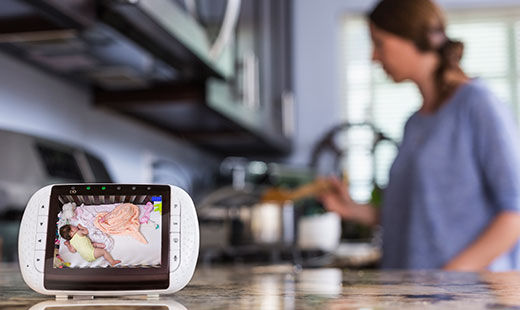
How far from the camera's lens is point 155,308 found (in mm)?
496

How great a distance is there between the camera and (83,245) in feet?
1.85

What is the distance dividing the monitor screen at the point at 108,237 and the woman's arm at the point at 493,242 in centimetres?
93

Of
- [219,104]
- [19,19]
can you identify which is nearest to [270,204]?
[219,104]

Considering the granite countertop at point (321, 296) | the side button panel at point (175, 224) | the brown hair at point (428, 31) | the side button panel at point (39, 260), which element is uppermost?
the brown hair at point (428, 31)

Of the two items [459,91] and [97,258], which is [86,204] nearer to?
[97,258]

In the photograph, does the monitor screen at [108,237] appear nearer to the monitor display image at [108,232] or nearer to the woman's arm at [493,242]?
the monitor display image at [108,232]

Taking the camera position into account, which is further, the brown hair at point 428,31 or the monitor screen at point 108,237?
the brown hair at point 428,31

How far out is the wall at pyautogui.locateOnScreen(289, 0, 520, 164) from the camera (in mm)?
3613

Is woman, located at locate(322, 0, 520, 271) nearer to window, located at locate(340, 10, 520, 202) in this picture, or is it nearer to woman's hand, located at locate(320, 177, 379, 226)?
woman's hand, located at locate(320, 177, 379, 226)

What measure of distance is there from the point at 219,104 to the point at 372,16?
462mm

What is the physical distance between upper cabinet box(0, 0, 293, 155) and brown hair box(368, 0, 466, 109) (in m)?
0.40

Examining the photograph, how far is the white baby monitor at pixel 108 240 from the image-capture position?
1.82 feet

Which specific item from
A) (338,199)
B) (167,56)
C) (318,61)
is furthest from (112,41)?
(318,61)

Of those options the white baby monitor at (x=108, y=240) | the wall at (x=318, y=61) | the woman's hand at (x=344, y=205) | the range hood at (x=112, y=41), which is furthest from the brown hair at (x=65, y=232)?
the wall at (x=318, y=61)
